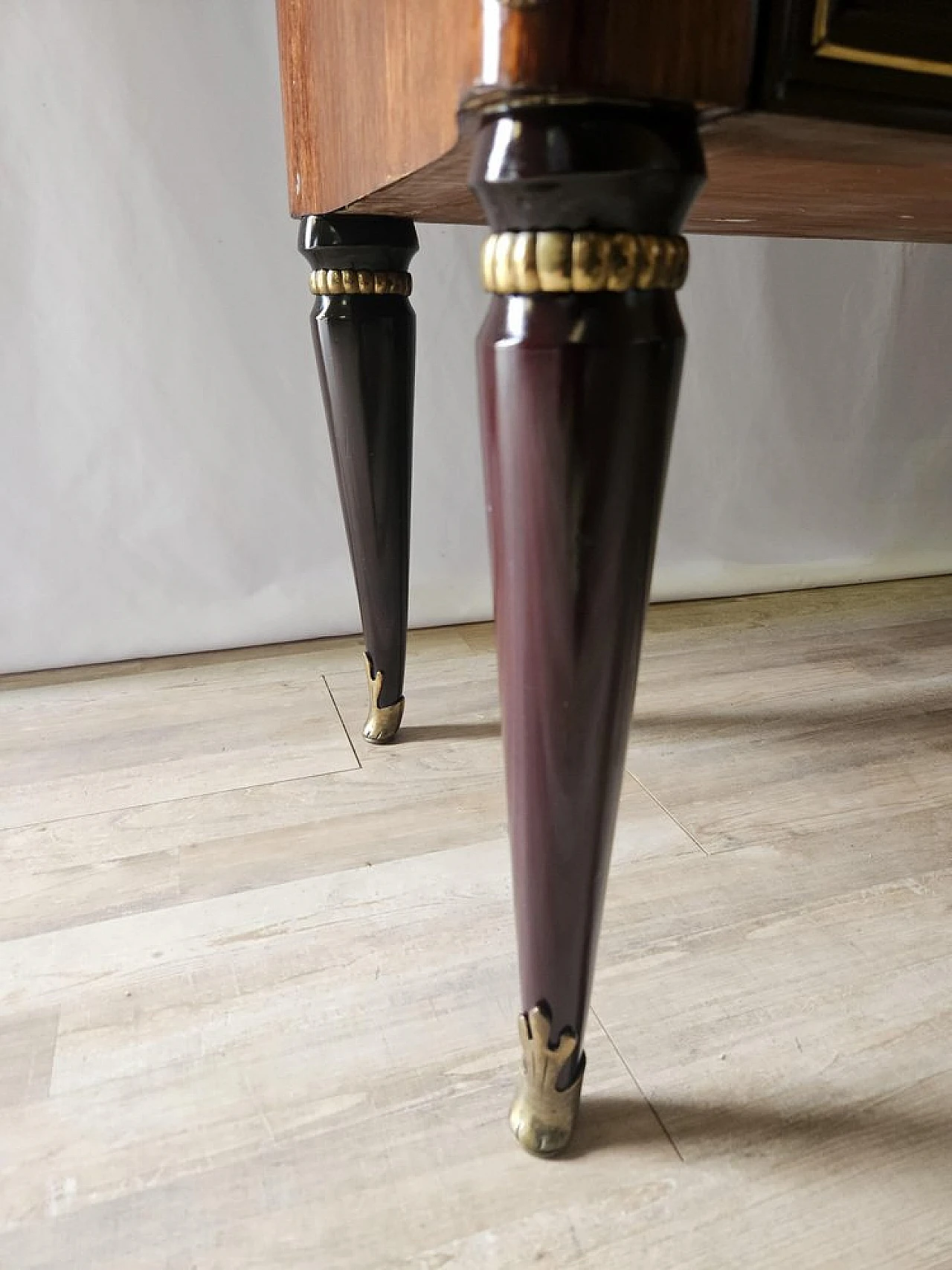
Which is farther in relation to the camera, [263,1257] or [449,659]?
[449,659]

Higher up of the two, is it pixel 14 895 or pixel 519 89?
pixel 519 89

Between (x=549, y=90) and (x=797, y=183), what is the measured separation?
0.79 feet

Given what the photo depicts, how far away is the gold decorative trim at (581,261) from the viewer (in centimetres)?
33

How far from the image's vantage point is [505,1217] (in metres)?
0.46

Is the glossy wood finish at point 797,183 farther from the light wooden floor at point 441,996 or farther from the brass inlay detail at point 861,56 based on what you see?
the light wooden floor at point 441,996

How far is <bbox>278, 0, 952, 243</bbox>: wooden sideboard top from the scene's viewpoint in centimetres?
30

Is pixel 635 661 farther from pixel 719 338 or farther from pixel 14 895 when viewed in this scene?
pixel 719 338

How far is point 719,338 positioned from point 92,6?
81cm

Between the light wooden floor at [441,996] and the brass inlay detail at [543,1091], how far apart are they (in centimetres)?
1

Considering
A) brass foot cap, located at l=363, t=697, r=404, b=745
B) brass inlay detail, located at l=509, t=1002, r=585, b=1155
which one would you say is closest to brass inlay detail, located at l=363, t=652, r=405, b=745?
brass foot cap, located at l=363, t=697, r=404, b=745

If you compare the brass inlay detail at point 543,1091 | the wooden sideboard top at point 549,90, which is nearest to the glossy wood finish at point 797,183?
the wooden sideboard top at point 549,90

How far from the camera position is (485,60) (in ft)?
1.03

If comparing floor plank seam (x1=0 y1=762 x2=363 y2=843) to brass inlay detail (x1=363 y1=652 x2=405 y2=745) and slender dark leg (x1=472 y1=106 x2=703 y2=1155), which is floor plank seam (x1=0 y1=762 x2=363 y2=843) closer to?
brass inlay detail (x1=363 y1=652 x2=405 y2=745)

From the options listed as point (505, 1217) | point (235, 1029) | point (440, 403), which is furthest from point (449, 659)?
point (505, 1217)
